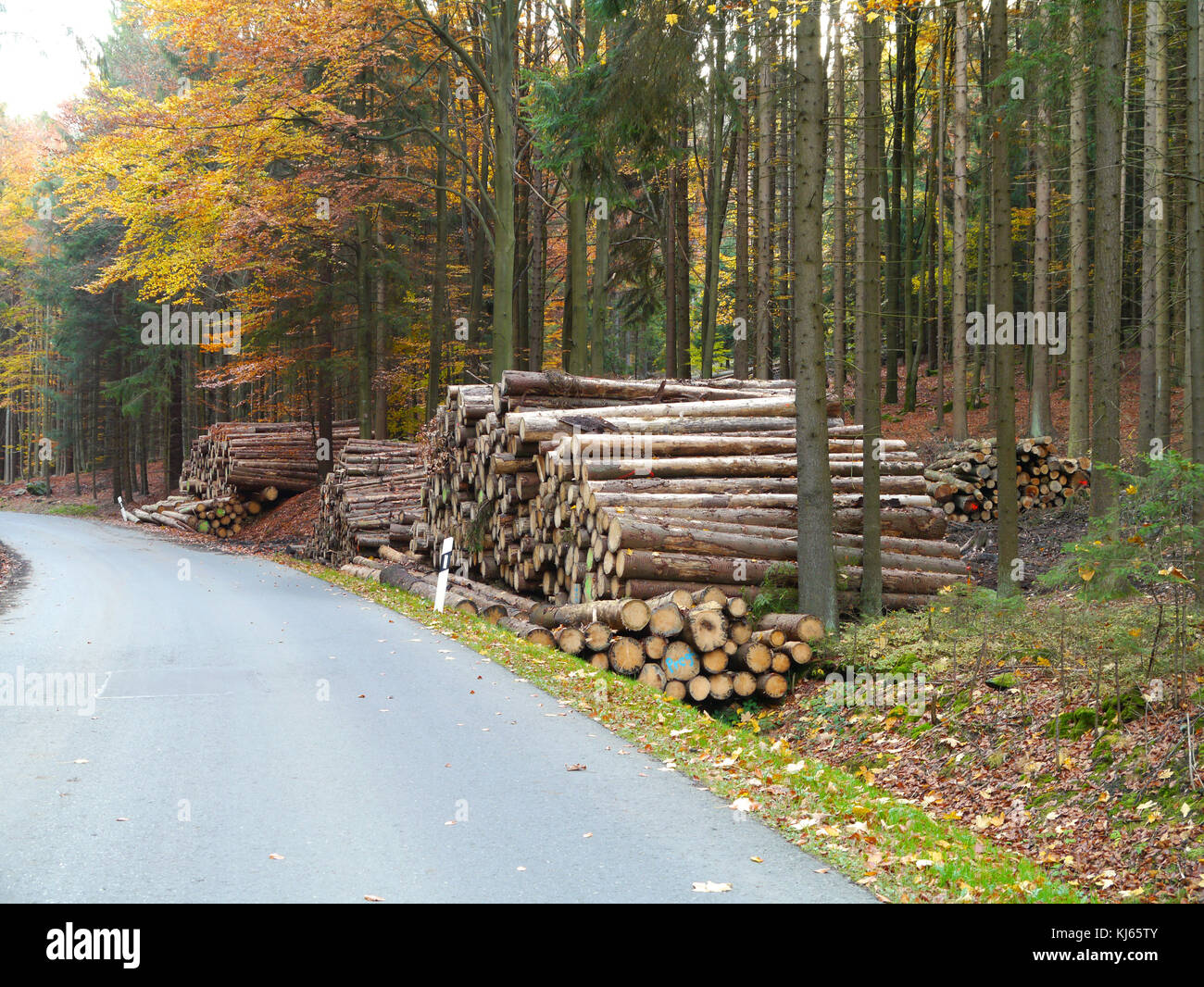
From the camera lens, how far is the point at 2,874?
4.74 metres

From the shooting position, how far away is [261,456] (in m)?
31.5

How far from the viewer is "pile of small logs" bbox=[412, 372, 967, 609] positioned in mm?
11969

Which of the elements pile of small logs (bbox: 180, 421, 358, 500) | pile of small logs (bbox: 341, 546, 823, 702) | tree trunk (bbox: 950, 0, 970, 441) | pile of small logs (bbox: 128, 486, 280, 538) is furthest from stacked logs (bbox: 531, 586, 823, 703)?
pile of small logs (bbox: 128, 486, 280, 538)

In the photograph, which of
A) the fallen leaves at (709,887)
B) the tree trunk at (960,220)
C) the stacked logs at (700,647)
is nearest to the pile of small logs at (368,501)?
the stacked logs at (700,647)

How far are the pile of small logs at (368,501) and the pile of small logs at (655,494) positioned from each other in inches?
218

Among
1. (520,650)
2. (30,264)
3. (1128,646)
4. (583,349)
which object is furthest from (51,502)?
(1128,646)

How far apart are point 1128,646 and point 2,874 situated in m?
7.44

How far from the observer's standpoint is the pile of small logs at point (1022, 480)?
19.3 m

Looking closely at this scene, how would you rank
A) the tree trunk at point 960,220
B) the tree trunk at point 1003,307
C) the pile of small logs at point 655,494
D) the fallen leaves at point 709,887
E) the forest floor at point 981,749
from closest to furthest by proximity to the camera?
1. the fallen leaves at point 709,887
2. the forest floor at point 981,749
3. the tree trunk at point 1003,307
4. the pile of small logs at point 655,494
5. the tree trunk at point 960,220

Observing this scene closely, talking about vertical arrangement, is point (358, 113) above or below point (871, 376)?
above

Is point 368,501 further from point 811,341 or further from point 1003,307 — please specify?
point 1003,307

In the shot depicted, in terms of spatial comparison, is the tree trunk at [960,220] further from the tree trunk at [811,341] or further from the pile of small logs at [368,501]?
the tree trunk at [811,341]

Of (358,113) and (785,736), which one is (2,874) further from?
(358,113)

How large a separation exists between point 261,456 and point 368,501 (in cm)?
1056
